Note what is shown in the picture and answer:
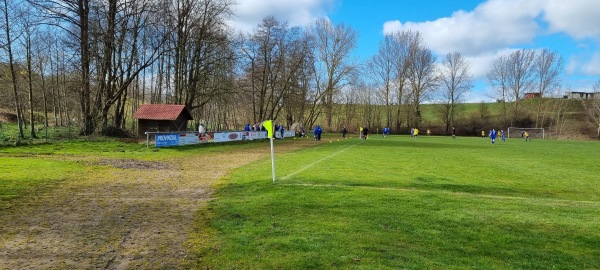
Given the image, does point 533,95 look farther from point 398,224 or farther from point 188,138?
point 398,224

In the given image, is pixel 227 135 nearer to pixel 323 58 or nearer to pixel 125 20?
pixel 125 20

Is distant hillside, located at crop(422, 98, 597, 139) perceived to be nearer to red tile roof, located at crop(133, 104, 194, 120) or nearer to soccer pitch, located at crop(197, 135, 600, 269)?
red tile roof, located at crop(133, 104, 194, 120)

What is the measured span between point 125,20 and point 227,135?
12.8m

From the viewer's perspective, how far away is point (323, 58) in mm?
70562

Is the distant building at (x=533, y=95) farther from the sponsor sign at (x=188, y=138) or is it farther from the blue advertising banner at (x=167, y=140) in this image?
the blue advertising banner at (x=167, y=140)

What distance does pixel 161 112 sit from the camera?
3712 cm

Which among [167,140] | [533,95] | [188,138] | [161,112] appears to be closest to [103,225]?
[167,140]

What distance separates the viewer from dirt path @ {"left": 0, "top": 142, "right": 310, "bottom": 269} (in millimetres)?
5105

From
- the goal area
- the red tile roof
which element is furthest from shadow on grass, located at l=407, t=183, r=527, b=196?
the goal area

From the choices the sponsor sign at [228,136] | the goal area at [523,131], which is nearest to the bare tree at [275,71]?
the sponsor sign at [228,136]

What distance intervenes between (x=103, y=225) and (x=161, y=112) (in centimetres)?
3209

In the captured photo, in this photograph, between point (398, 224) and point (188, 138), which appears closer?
point (398, 224)

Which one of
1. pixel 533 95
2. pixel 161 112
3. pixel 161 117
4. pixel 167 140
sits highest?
pixel 533 95

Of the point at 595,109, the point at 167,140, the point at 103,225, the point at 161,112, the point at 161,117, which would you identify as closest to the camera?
the point at 103,225
